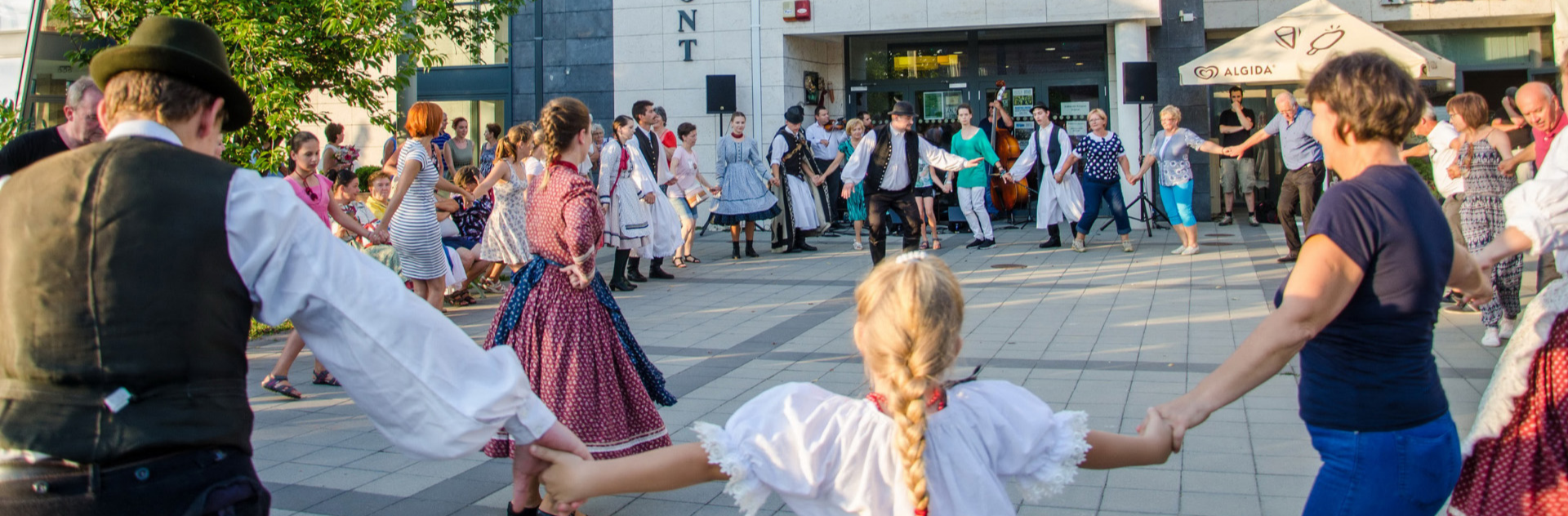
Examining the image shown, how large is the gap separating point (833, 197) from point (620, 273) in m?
6.14

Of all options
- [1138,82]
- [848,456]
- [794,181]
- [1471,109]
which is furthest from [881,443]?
[1138,82]

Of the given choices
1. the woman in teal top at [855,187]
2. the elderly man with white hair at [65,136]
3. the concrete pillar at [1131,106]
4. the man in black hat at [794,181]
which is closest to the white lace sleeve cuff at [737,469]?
the elderly man with white hair at [65,136]

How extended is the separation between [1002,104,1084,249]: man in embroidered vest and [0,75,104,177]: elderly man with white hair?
35.4ft

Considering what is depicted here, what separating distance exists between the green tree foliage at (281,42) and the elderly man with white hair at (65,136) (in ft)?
17.1

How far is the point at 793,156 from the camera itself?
14406mm

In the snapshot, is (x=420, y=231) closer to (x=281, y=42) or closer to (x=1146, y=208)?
(x=281, y=42)

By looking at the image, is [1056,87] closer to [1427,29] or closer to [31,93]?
[1427,29]

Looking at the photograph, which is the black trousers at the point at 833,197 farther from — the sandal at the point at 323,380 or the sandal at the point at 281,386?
the sandal at the point at 281,386

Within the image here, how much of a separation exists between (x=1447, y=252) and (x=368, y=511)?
3750 millimetres

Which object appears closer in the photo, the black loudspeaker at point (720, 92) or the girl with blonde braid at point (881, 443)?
the girl with blonde braid at point (881, 443)

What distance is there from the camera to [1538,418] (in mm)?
3010

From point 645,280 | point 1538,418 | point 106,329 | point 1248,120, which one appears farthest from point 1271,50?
point 106,329

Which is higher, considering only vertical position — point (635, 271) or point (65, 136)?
point (65, 136)

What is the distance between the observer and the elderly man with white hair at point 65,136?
4.45 metres
